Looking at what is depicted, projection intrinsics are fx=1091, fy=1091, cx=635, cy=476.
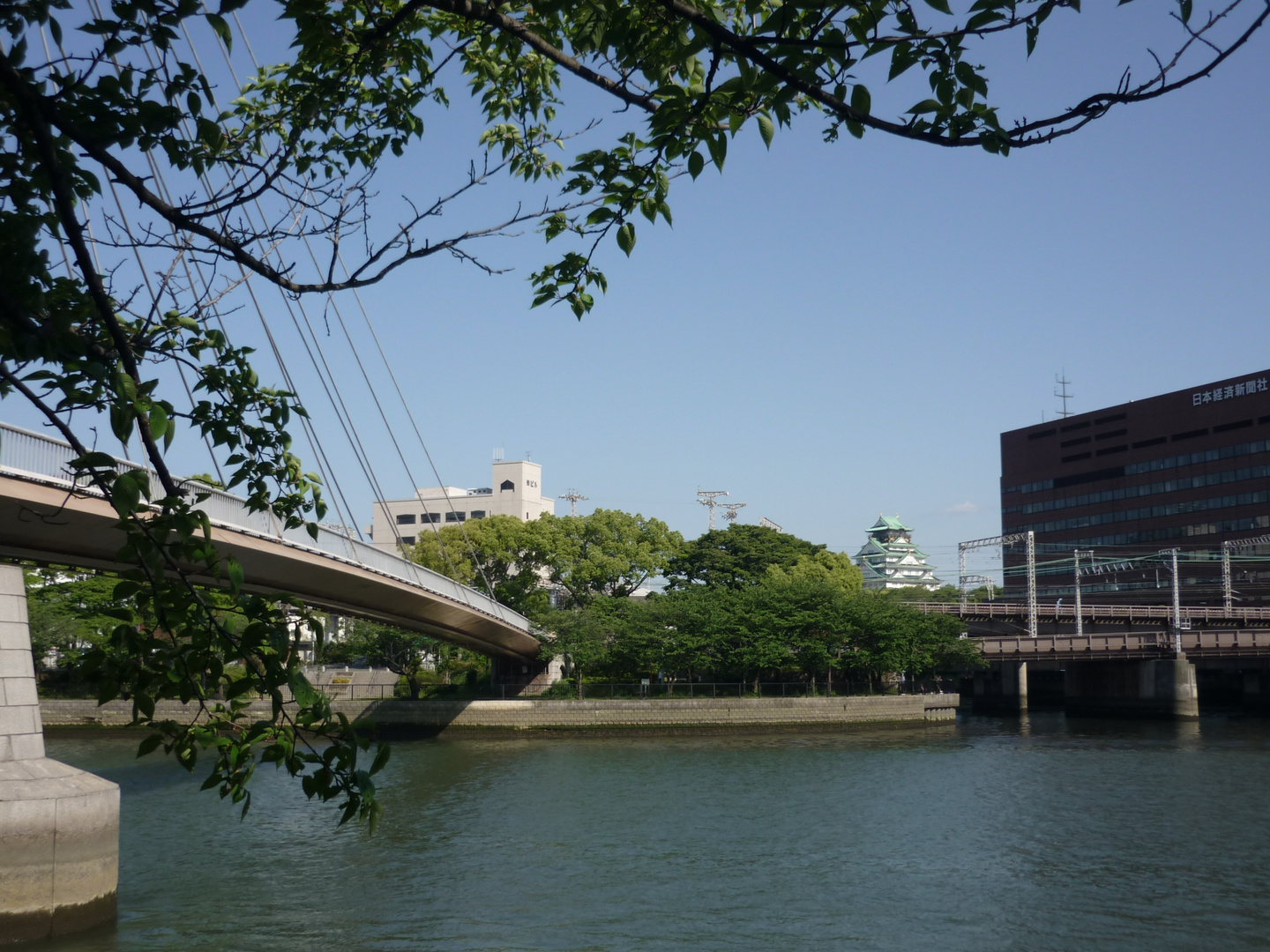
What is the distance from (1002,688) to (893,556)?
4088 inches

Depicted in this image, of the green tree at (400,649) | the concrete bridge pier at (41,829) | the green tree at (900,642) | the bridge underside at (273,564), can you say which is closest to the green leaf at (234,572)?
the bridge underside at (273,564)

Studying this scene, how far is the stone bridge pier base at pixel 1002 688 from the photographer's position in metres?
55.7

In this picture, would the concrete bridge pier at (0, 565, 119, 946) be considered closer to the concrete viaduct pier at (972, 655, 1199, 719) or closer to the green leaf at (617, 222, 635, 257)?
the green leaf at (617, 222, 635, 257)

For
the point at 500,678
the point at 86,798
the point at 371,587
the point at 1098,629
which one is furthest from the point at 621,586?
the point at 86,798

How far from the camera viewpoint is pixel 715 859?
703 inches

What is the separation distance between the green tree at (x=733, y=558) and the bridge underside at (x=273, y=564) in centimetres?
1748

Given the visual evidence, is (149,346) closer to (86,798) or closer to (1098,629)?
(86,798)

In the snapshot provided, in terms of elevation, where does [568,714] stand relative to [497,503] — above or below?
below

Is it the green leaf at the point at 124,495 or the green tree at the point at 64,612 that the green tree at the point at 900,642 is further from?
the green leaf at the point at 124,495

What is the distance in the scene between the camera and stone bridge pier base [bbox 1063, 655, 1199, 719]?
49.2 meters

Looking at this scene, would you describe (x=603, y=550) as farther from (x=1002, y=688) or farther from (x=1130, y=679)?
(x=1130, y=679)

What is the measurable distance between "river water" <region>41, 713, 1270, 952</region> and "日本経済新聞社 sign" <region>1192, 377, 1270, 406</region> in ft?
179

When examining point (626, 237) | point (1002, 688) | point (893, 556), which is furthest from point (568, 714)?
point (893, 556)

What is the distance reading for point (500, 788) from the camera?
25.9 m
